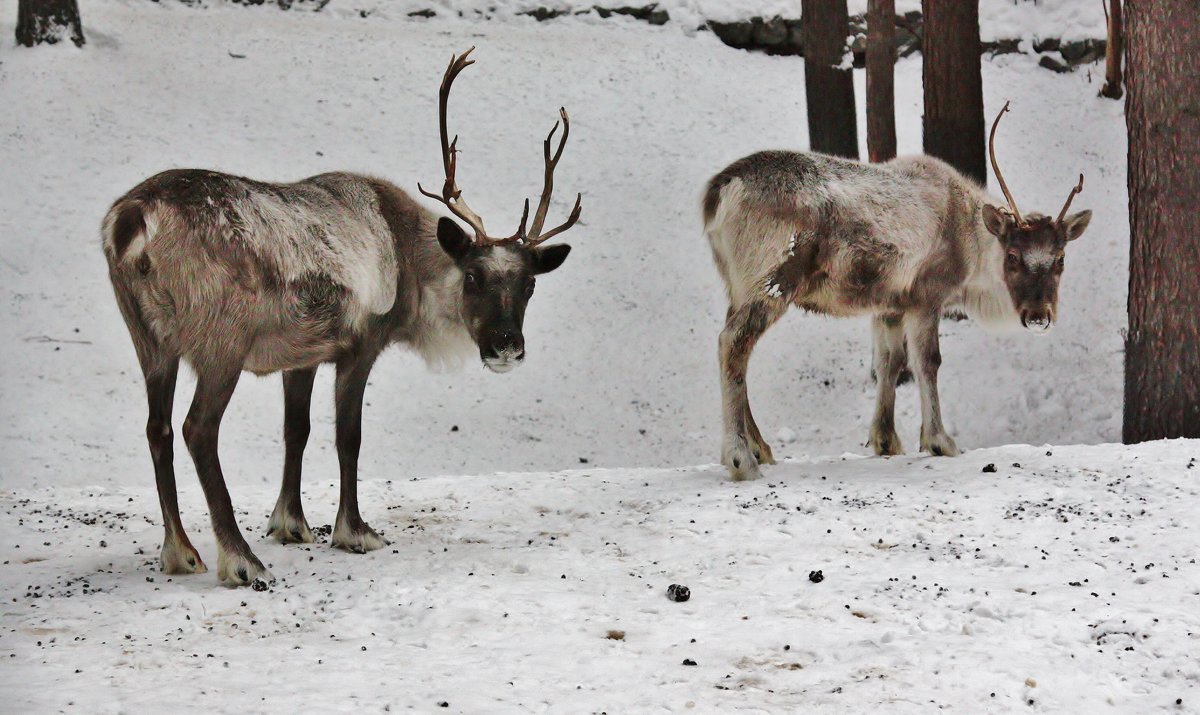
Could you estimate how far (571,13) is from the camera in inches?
675

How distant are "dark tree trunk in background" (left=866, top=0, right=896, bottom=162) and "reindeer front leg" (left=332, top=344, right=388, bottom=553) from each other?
6126 millimetres

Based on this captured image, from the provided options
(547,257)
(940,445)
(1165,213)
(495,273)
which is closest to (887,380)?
(940,445)

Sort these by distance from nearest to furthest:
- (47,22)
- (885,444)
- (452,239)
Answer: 1. (452,239)
2. (885,444)
3. (47,22)

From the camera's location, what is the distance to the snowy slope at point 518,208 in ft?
33.4

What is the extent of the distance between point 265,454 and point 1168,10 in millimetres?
6908

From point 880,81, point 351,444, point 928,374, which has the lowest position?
point 928,374

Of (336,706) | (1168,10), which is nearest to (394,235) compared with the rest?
(336,706)

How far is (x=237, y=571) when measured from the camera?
5605 mm

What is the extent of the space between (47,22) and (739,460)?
11.1 metres

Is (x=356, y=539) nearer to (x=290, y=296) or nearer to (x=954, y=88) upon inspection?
(x=290, y=296)

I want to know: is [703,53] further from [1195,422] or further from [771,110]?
[1195,422]

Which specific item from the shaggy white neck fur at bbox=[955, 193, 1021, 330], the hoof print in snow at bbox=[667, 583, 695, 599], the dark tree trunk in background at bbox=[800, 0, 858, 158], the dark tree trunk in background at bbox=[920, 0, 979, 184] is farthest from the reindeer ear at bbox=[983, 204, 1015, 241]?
the dark tree trunk in background at bbox=[800, 0, 858, 158]

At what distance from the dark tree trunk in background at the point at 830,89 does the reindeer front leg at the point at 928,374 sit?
15.1 ft

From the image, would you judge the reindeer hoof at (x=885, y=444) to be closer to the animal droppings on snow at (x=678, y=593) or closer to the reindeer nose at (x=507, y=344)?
the reindeer nose at (x=507, y=344)
